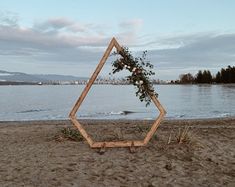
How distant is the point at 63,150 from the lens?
11.6 meters

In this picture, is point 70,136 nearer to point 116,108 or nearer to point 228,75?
point 116,108

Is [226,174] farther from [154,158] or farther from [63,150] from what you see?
[63,150]

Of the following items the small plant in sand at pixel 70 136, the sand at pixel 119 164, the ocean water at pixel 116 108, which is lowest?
the ocean water at pixel 116 108

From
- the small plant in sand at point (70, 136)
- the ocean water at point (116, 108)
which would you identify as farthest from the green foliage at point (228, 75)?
the small plant in sand at point (70, 136)

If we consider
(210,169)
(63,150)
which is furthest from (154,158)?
(63,150)

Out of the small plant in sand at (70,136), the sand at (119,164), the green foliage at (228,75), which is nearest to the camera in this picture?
the sand at (119,164)

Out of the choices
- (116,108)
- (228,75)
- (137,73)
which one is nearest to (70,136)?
(137,73)

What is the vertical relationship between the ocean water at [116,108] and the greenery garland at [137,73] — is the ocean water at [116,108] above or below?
below

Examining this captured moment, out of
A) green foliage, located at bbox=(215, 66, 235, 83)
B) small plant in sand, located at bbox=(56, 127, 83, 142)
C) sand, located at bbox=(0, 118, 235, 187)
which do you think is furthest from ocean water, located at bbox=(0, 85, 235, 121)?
green foliage, located at bbox=(215, 66, 235, 83)

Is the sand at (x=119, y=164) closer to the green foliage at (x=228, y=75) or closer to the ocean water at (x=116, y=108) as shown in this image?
the ocean water at (x=116, y=108)

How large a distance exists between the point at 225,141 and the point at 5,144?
23.6 ft

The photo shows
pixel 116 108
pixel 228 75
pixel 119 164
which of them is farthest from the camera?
pixel 228 75

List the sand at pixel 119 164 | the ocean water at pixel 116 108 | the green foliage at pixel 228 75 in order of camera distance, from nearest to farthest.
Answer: the sand at pixel 119 164
the ocean water at pixel 116 108
the green foliage at pixel 228 75

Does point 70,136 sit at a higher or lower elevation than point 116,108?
higher
